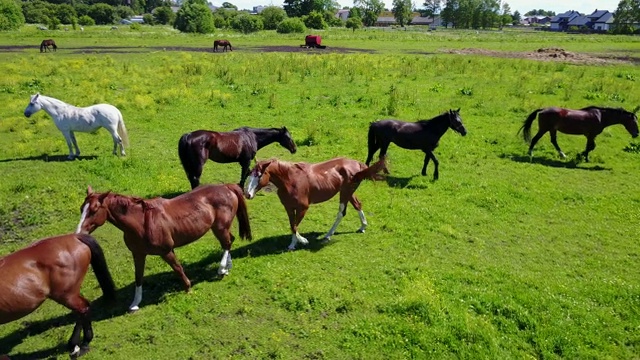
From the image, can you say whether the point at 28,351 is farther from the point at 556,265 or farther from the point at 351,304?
the point at 556,265

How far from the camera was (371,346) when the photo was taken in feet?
19.9

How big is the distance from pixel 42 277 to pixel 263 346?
9.37 ft

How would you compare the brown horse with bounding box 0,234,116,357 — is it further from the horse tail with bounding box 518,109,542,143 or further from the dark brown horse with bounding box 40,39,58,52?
the dark brown horse with bounding box 40,39,58,52

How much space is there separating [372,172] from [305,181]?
1354 millimetres

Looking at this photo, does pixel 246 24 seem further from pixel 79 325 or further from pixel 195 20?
pixel 79 325

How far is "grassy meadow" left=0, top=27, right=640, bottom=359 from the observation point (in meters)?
6.19

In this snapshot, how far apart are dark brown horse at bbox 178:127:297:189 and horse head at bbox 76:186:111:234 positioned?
13.2 ft

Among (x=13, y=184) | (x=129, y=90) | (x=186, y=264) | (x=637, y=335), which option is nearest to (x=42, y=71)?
(x=129, y=90)

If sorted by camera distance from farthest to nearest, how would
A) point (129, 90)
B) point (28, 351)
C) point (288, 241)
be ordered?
1. point (129, 90)
2. point (288, 241)
3. point (28, 351)

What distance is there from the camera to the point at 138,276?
663 cm

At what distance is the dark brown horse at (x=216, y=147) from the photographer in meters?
9.88

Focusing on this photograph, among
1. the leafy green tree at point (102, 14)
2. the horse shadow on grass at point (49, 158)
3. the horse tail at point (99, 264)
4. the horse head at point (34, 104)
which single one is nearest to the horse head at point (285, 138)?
the horse shadow on grass at point (49, 158)

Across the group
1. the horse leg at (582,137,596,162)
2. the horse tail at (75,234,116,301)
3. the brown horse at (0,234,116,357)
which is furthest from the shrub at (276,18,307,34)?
the brown horse at (0,234,116,357)

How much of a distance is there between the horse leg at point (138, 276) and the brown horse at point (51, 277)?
0.72m
